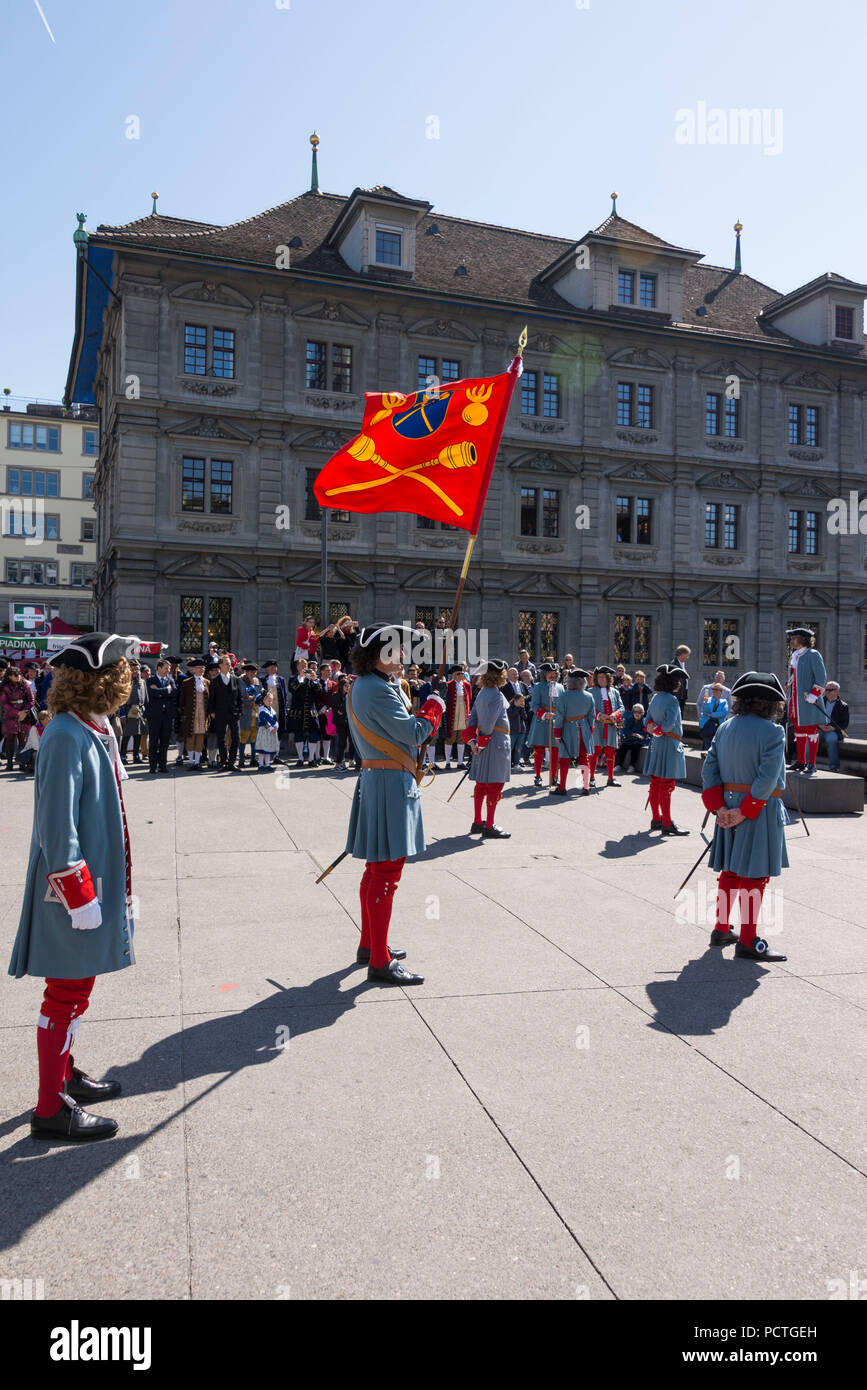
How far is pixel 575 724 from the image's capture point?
14133 mm

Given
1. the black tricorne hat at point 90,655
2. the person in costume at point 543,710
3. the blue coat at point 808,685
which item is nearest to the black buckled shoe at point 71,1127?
the black tricorne hat at point 90,655

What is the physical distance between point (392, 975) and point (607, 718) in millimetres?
10297

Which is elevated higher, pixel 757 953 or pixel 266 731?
pixel 266 731

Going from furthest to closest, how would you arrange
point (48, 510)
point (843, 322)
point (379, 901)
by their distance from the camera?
point (48, 510)
point (843, 322)
point (379, 901)

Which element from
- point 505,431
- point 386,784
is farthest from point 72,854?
point 505,431

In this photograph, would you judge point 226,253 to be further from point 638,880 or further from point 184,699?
point 638,880

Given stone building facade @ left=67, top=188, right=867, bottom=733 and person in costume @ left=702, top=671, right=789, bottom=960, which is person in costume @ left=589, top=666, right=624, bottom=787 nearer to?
person in costume @ left=702, top=671, right=789, bottom=960

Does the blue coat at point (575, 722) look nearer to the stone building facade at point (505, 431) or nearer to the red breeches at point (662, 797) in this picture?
the red breeches at point (662, 797)

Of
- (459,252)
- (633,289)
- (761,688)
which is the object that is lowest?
(761,688)

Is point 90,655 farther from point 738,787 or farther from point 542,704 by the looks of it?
point 542,704

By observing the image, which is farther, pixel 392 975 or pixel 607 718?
pixel 607 718

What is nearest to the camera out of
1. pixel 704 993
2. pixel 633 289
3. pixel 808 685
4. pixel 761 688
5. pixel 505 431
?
pixel 704 993

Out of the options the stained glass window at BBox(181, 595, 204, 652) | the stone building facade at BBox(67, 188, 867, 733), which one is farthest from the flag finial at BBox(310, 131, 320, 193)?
the stained glass window at BBox(181, 595, 204, 652)

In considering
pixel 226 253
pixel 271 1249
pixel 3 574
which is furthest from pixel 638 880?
pixel 3 574
